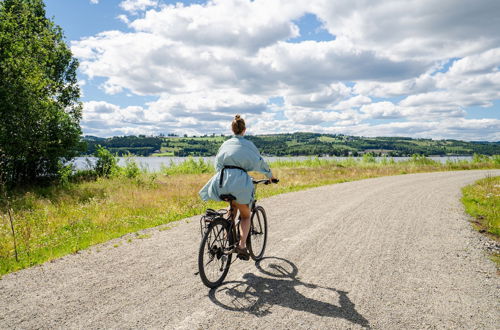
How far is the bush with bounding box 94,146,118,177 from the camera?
2111 cm

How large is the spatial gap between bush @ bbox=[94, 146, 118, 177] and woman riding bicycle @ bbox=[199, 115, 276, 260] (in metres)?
18.2

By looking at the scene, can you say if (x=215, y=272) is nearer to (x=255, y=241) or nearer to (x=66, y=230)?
(x=255, y=241)

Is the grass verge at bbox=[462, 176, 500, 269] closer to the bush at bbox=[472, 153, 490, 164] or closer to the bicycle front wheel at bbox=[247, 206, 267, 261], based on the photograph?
the bicycle front wheel at bbox=[247, 206, 267, 261]

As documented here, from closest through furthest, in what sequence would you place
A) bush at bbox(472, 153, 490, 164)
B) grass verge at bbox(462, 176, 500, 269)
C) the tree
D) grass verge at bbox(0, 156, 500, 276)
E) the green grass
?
grass verge at bbox(0, 156, 500, 276) → grass verge at bbox(462, 176, 500, 269) → the green grass → the tree → bush at bbox(472, 153, 490, 164)

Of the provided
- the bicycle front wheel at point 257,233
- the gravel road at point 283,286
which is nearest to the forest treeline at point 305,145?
the gravel road at point 283,286

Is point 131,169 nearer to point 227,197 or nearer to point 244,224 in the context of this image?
point 244,224

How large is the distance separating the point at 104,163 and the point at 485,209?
21575 millimetres

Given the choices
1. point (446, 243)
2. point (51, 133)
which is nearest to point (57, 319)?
point (446, 243)

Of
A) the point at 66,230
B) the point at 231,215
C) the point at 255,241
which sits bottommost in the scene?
the point at 66,230

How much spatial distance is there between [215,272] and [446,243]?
552 centimetres

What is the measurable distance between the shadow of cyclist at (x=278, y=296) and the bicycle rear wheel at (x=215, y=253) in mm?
178

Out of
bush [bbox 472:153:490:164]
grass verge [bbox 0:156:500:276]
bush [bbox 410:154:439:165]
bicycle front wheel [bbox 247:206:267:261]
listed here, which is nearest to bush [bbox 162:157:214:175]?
grass verge [bbox 0:156:500:276]

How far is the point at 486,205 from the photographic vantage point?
11305 mm

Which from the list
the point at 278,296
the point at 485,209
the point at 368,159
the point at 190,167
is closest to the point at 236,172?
the point at 278,296
